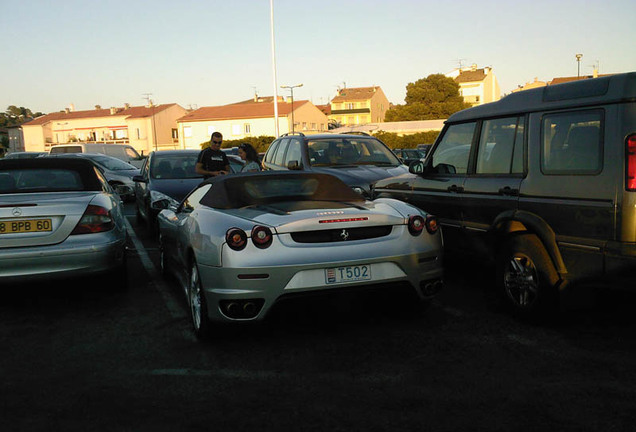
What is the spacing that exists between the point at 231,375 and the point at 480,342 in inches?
73.6

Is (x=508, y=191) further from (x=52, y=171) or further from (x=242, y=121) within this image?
(x=242, y=121)

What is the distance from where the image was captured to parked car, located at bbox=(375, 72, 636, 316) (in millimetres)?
4211

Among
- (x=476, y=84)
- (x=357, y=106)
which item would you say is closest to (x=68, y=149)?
(x=476, y=84)

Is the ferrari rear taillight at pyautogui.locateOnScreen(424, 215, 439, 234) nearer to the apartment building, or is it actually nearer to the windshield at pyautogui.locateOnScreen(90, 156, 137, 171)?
the windshield at pyautogui.locateOnScreen(90, 156, 137, 171)

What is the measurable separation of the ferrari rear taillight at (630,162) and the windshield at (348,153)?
6.57 meters

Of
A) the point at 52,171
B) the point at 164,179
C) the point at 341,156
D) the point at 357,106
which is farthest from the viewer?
the point at 357,106

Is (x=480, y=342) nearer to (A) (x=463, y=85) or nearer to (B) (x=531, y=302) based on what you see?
(B) (x=531, y=302)

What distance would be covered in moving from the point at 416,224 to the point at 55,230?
3.37 meters

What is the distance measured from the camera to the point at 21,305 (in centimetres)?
625

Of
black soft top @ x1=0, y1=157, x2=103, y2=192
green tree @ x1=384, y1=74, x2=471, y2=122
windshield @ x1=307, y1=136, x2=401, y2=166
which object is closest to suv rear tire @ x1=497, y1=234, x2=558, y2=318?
black soft top @ x1=0, y1=157, x2=103, y2=192

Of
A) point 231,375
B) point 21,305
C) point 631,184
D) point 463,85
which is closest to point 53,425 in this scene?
point 231,375

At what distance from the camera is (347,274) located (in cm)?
448

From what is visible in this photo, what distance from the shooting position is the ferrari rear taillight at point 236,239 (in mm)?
4402

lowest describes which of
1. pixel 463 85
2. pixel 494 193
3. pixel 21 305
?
pixel 21 305
